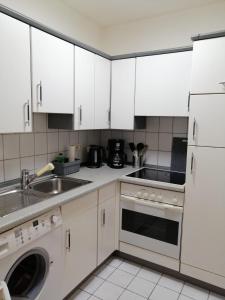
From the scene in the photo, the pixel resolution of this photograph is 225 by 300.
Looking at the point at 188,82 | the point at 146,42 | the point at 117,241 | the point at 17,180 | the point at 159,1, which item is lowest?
the point at 117,241

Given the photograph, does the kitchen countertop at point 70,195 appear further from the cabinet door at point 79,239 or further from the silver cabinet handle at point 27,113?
the silver cabinet handle at point 27,113

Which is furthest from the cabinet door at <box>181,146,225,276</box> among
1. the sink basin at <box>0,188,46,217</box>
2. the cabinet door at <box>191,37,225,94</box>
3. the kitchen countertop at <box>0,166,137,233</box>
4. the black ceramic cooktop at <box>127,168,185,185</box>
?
the sink basin at <box>0,188,46,217</box>

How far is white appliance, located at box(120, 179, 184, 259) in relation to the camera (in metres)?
1.94

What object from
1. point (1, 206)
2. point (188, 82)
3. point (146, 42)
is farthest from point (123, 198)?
point (146, 42)

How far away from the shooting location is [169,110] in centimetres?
211

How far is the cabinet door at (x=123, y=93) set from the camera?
7.48 feet

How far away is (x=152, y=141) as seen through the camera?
2.52m

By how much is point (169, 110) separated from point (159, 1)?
98 centimetres

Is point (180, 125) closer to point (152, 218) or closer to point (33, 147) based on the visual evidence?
point (152, 218)

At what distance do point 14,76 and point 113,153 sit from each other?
130 cm

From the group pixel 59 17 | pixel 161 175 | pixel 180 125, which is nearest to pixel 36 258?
pixel 161 175

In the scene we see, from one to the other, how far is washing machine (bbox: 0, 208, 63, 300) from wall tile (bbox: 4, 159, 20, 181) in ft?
1.93

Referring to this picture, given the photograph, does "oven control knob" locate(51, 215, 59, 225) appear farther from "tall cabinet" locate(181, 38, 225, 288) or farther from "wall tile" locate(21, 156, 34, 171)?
"tall cabinet" locate(181, 38, 225, 288)

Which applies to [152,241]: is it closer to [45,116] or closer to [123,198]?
[123,198]
